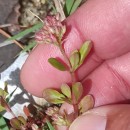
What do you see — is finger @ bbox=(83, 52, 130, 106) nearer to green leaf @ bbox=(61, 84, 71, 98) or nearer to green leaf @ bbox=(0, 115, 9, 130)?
green leaf @ bbox=(61, 84, 71, 98)

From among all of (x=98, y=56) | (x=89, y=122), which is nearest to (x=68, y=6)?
(x=98, y=56)

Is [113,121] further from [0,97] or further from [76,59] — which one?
[0,97]

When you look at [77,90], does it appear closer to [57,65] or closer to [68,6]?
[57,65]

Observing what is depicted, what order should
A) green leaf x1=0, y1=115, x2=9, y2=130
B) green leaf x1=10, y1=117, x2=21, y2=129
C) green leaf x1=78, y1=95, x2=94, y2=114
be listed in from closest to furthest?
green leaf x1=78, y1=95, x2=94, y2=114 → green leaf x1=10, y1=117, x2=21, y2=129 → green leaf x1=0, y1=115, x2=9, y2=130

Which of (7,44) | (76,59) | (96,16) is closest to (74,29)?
(96,16)

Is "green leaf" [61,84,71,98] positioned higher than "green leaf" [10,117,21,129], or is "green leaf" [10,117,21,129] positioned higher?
"green leaf" [61,84,71,98]

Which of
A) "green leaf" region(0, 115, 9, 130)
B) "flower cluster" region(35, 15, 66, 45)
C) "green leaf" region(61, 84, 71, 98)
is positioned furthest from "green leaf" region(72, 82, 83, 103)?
"green leaf" region(0, 115, 9, 130)
